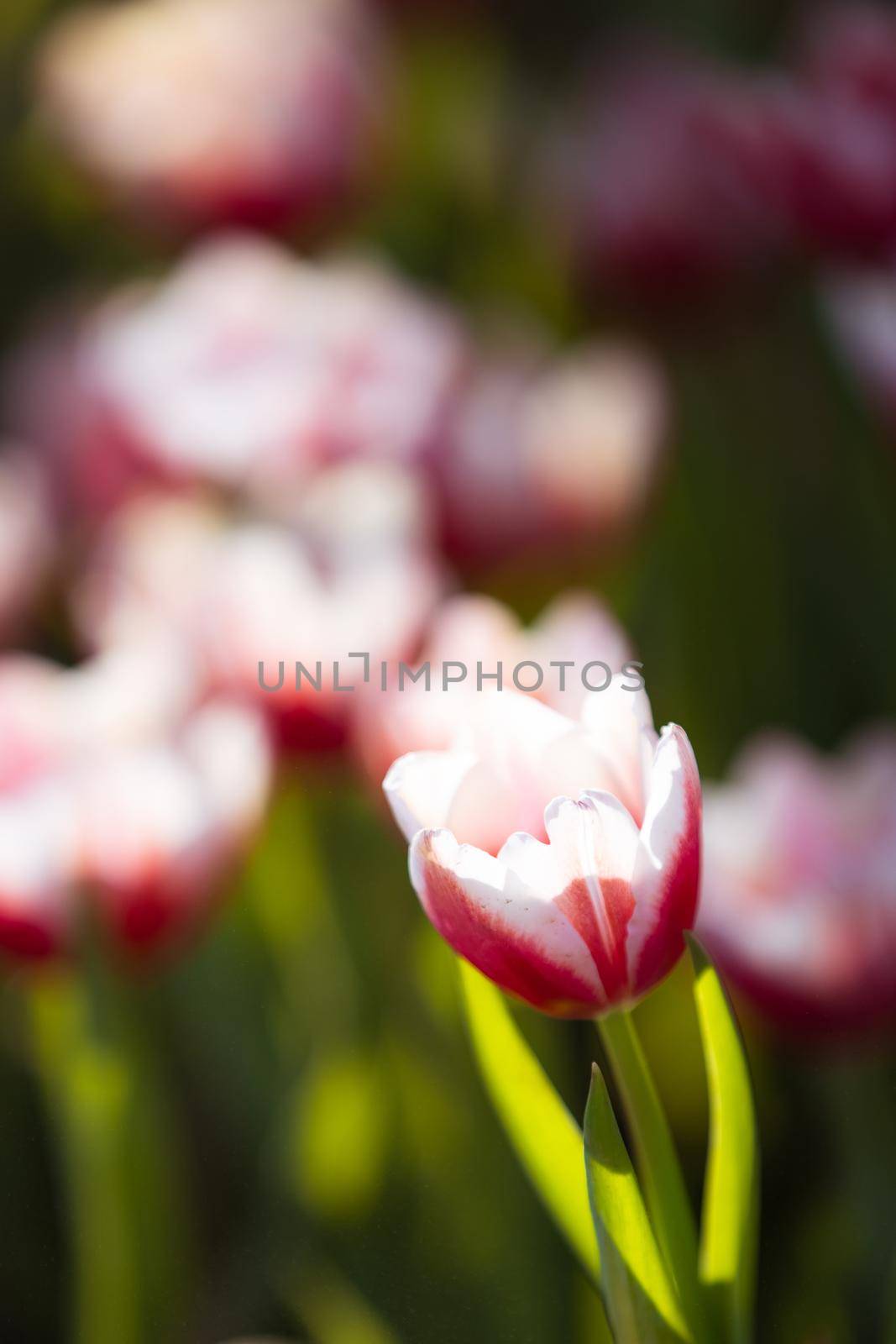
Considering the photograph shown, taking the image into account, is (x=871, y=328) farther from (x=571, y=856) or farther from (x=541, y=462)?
(x=571, y=856)

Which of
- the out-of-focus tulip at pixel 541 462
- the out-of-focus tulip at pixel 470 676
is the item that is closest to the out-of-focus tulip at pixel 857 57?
the out-of-focus tulip at pixel 541 462

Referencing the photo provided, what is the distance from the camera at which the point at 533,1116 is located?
0.26 meters

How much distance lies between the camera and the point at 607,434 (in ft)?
2.00

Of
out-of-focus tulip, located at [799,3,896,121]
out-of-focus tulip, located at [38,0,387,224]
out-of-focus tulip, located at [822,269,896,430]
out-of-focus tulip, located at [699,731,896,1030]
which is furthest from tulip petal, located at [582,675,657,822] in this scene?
out-of-focus tulip, located at [38,0,387,224]

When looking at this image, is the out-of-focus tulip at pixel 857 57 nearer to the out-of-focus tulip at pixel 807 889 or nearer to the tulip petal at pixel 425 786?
the out-of-focus tulip at pixel 807 889

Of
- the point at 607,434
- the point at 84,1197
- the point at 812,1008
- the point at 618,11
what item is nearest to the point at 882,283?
the point at 607,434

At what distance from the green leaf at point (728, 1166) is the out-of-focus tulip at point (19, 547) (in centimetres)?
41

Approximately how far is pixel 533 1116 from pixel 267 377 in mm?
353

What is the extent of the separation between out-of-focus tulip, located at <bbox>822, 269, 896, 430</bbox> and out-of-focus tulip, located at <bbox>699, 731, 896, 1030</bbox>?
114 millimetres

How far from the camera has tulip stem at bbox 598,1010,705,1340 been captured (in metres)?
0.24

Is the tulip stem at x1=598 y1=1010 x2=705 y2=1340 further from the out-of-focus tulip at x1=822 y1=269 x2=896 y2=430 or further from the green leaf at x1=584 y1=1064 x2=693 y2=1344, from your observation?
the out-of-focus tulip at x1=822 y1=269 x2=896 y2=430

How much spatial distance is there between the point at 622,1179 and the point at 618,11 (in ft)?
3.11

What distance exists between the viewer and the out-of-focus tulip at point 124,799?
0.35m

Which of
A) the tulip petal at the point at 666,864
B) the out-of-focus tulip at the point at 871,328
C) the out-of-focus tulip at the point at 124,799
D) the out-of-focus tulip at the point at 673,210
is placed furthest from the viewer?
the out-of-focus tulip at the point at 673,210
